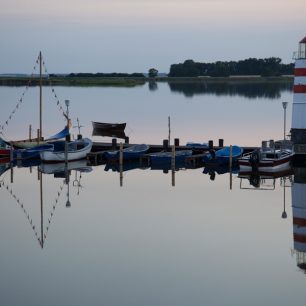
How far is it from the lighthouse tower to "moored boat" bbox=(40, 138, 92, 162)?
12.1 metres

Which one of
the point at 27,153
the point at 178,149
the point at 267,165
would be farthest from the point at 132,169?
the point at 267,165

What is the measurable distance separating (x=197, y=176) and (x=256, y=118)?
176 feet

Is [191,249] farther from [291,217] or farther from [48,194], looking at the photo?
[48,194]

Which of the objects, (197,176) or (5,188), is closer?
(5,188)

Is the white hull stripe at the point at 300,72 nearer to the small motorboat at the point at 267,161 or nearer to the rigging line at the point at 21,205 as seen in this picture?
the small motorboat at the point at 267,161

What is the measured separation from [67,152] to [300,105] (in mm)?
13127

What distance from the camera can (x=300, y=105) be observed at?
4150 centimetres

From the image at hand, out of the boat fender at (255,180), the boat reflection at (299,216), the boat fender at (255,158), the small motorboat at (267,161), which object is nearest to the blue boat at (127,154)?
the small motorboat at (267,161)

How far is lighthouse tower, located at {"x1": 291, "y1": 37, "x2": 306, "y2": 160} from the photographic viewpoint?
134 feet

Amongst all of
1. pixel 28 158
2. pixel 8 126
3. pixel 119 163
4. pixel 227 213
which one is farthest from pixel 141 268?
pixel 8 126

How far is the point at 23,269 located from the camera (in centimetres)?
2414

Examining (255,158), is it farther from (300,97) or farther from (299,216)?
(299,216)

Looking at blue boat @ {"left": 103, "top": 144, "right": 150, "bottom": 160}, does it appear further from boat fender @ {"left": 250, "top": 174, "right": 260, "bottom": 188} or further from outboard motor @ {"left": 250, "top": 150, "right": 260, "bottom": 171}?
boat fender @ {"left": 250, "top": 174, "right": 260, "bottom": 188}

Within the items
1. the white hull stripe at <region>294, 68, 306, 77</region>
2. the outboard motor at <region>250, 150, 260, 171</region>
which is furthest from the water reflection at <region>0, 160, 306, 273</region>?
the white hull stripe at <region>294, 68, 306, 77</region>
